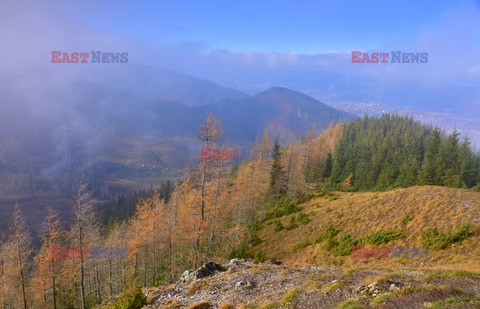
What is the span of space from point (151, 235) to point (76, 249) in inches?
549

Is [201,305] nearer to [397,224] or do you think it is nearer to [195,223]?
[195,223]

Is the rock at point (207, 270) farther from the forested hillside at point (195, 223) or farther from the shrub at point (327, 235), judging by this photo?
the shrub at point (327, 235)

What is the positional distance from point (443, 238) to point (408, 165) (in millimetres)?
45750

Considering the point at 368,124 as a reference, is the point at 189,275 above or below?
below

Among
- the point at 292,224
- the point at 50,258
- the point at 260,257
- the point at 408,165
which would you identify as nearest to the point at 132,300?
the point at 260,257

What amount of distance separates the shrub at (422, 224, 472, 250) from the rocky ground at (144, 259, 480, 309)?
9.00 meters

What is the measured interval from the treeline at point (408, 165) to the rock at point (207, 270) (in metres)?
47.9

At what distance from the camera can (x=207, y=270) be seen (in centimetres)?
2178

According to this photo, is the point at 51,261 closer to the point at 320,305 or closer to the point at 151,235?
the point at 151,235

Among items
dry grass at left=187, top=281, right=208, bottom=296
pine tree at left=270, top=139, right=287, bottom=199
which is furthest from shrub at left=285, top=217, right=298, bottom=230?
dry grass at left=187, top=281, right=208, bottom=296

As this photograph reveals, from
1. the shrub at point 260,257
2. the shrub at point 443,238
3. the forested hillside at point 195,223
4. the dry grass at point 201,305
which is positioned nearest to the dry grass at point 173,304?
the dry grass at point 201,305

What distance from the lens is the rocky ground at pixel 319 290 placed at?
10.8 m

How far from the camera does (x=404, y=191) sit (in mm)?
34375

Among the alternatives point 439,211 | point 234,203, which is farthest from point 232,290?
point 234,203
